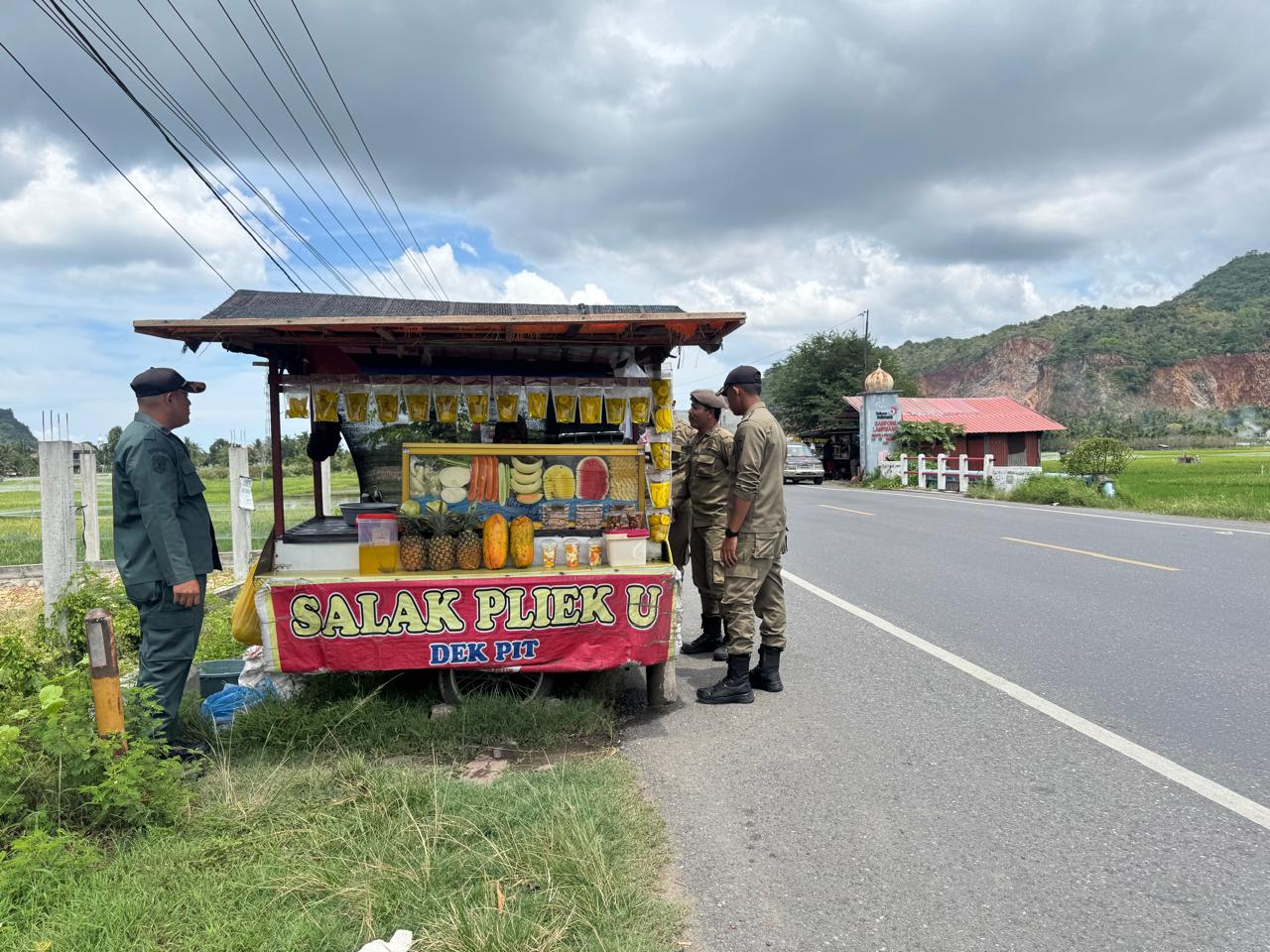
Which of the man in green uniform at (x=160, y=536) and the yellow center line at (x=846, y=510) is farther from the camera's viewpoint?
the yellow center line at (x=846, y=510)

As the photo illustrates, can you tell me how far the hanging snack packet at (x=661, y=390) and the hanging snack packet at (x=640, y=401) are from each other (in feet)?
0.15

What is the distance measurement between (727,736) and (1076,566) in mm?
6793

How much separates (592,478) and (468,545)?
3.29 feet

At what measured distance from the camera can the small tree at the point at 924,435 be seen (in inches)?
1170

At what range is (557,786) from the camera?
11.9 ft

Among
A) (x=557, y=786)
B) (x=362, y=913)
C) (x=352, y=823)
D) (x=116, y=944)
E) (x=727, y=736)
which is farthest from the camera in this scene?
(x=727, y=736)

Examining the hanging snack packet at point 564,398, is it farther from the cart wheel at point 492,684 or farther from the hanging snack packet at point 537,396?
the cart wheel at point 492,684

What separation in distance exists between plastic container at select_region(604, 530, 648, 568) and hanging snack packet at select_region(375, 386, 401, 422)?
1763 millimetres

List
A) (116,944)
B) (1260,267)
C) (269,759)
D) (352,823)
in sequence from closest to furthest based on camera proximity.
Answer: (116,944) → (352,823) → (269,759) → (1260,267)

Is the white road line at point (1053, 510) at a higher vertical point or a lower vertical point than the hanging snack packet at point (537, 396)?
lower

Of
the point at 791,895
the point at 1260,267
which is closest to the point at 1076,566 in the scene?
the point at 791,895

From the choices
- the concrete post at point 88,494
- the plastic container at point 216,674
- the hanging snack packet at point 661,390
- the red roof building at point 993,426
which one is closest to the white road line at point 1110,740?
the hanging snack packet at point 661,390

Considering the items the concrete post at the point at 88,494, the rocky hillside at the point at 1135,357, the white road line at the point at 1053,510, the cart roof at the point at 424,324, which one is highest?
the rocky hillside at the point at 1135,357

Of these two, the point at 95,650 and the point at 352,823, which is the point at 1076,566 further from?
the point at 95,650
